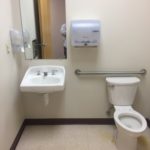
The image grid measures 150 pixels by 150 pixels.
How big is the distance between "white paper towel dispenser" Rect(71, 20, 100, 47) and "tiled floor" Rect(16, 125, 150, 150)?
3.77ft

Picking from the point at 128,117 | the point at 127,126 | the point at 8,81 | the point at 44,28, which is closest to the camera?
the point at 8,81

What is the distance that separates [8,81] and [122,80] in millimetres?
1321

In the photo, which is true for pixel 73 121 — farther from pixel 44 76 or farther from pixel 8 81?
pixel 8 81

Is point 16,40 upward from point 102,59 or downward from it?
upward

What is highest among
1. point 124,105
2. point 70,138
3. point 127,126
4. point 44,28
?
point 44,28

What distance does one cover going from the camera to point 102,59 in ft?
7.74

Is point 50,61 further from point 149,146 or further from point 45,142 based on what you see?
point 149,146

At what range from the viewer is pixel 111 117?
262cm

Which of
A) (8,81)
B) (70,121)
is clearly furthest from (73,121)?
(8,81)

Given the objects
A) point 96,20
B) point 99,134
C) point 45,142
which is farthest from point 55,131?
point 96,20

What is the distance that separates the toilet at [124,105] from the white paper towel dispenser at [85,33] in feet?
1.78

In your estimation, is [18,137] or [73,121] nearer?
[18,137]

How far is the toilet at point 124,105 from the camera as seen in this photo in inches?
82.4

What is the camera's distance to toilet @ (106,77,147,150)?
209 cm
